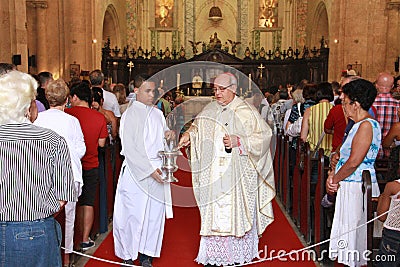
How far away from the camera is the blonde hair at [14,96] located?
3.54 meters

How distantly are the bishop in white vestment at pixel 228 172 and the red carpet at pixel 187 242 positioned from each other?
1.55ft

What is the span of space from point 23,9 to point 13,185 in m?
11.6

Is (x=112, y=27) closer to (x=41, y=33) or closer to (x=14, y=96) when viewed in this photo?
(x=41, y=33)

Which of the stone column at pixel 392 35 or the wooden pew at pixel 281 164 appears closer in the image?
the wooden pew at pixel 281 164

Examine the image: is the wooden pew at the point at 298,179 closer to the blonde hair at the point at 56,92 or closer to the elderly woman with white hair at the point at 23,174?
the blonde hair at the point at 56,92

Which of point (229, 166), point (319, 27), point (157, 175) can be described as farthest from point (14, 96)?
point (319, 27)

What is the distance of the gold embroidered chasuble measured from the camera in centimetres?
595

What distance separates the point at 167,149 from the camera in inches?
220

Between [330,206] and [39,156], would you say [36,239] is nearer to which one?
[39,156]

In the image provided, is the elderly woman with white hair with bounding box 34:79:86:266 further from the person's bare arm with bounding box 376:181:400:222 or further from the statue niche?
the statue niche

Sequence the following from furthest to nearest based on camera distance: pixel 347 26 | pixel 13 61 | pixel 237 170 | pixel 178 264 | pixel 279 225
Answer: pixel 347 26 → pixel 13 61 → pixel 279 225 → pixel 178 264 → pixel 237 170

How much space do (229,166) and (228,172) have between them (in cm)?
7

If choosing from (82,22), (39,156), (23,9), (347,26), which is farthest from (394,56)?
(39,156)

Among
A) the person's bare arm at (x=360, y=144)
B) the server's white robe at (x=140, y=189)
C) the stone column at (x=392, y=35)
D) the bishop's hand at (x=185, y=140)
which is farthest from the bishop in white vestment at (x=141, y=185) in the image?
the stone column at (x=392, y=35)
